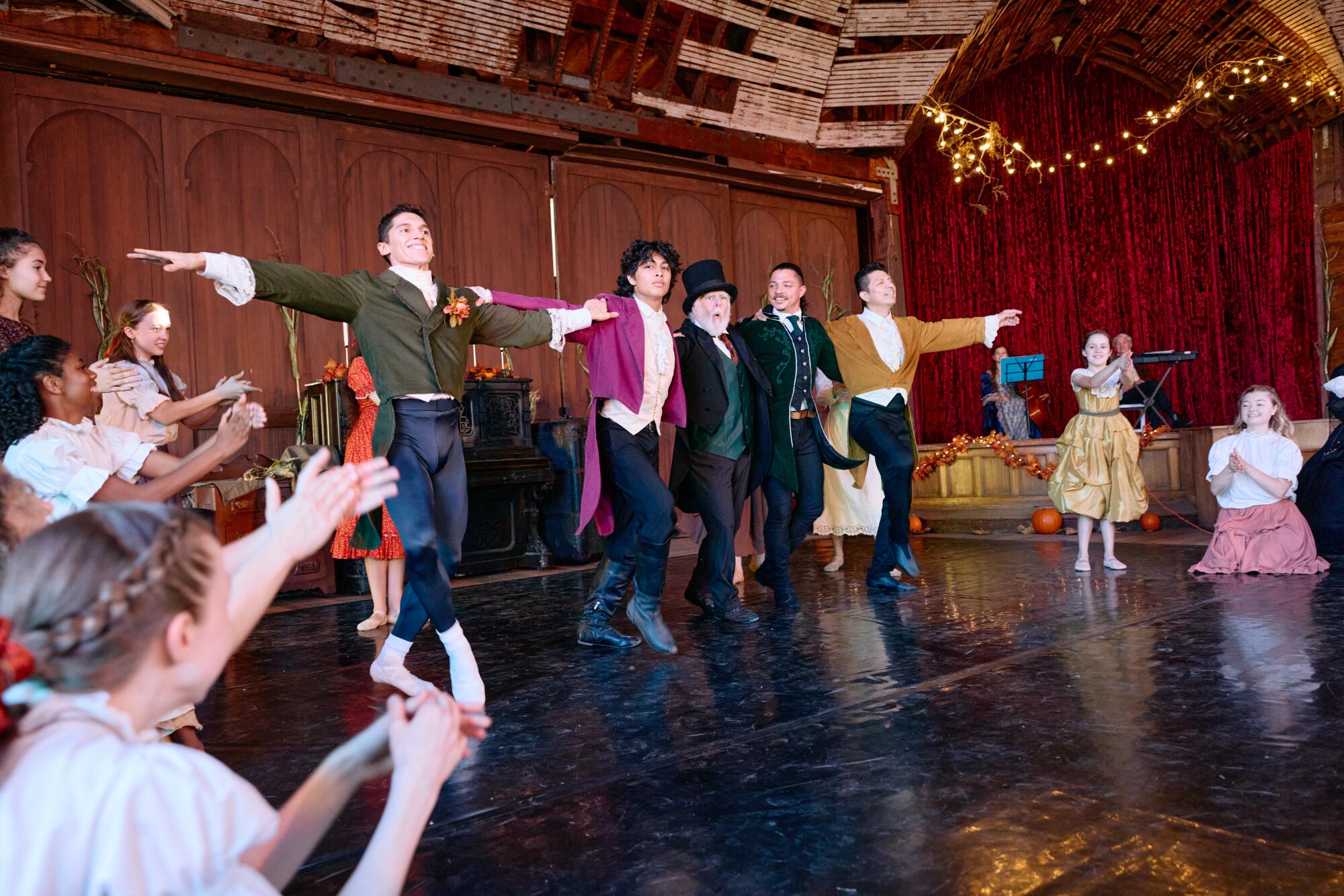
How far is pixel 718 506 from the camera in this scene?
422cm

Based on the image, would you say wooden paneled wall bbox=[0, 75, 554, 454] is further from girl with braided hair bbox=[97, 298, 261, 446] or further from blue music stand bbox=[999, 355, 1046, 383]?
blue music stand bbox=[999, 355, 1046, 383]

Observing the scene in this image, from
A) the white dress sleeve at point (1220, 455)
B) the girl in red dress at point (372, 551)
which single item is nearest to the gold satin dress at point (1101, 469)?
the white dress sleeve at point (1220, 455)

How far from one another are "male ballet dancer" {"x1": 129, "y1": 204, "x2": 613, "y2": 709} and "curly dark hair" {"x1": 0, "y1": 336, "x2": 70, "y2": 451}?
1.93 ft

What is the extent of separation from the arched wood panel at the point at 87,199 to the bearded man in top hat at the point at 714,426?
372 centimetres

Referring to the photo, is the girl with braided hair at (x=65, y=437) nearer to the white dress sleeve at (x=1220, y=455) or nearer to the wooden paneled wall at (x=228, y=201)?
the wooden paneled wall at (x=228, y=201)


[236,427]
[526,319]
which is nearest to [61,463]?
[236,427]

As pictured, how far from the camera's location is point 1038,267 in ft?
43.0

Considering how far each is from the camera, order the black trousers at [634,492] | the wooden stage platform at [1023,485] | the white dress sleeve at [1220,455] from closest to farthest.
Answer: the black trousers at [634,492] < the white dress sleeve at [1220,455] < the wooden stage platform at [1023,485]

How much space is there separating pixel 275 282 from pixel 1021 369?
8684mm

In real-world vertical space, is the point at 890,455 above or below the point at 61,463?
below

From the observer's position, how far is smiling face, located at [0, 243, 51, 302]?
3.19 meters

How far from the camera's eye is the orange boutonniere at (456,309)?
3.17 m

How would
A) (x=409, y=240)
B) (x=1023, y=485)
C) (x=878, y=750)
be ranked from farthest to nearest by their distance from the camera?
(x=1023, y=485) → (x=409, y=240) → (x=878, y=750)

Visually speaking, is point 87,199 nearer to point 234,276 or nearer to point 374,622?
point 374,622
